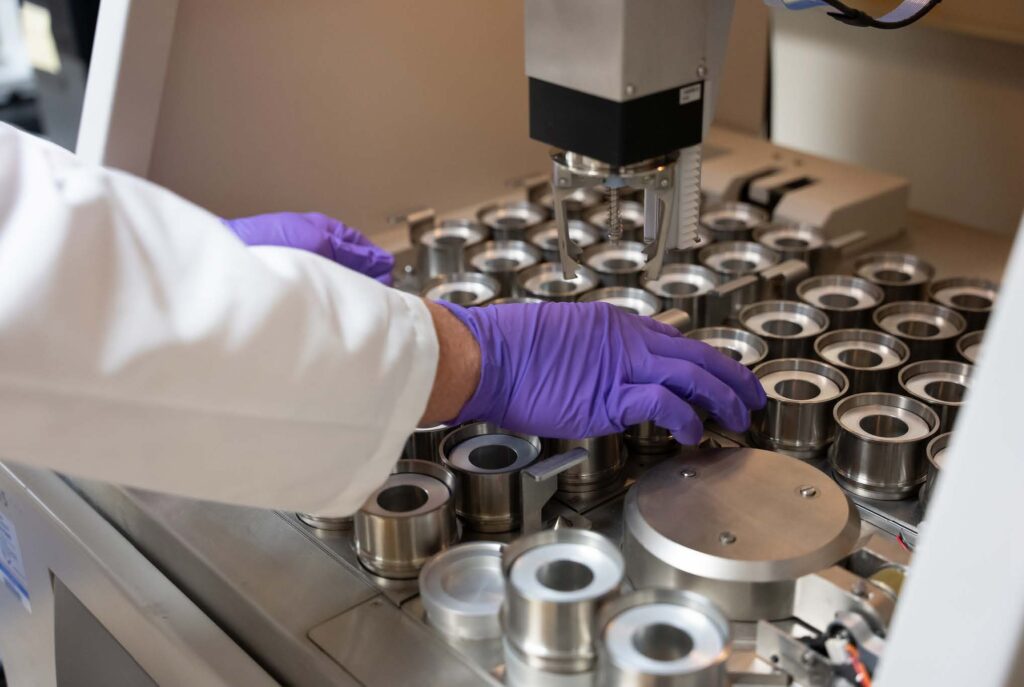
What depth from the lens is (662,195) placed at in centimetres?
118

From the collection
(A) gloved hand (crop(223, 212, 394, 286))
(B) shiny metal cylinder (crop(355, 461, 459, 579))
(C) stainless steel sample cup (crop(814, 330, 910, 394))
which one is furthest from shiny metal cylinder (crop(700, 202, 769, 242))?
(B) shiny metal cylinder (crop(355, 461, 459, 579))

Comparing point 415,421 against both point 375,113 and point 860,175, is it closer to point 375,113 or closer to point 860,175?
point 375,113

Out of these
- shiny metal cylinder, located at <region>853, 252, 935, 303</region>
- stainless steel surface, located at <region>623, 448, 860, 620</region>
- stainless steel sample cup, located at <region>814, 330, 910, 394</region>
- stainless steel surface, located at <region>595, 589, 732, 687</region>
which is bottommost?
stainless steel surface, located at <region>595, 589, 732, 687</region>

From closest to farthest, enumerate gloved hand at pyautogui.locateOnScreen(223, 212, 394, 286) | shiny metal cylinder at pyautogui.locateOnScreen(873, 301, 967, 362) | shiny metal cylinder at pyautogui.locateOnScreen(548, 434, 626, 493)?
shiny metal cylinder at pyautogui.locateOnScreen(548, 434, 626, 493), shiny metal cylinder at pyautogui.locateOnScreen(873, 301, 967, 362), gloved hand at pyautogui.locateOnScreen(223, 212, 394, 286)

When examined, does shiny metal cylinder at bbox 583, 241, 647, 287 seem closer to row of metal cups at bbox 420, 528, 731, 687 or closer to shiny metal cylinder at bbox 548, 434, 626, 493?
shiny metal cylinder at bbox 548, 434, 626, 493

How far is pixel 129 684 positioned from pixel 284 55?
3.13ft

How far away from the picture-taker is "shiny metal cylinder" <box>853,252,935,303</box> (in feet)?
5.41

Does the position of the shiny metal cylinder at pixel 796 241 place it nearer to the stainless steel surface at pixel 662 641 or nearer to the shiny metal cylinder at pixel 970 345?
the shiny metal cylinder at pixel 970 345

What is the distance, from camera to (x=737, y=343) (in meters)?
1.50

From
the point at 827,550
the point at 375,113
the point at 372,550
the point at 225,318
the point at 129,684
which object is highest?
the point at 375,113

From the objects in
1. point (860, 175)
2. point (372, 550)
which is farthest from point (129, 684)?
point (860, 175)

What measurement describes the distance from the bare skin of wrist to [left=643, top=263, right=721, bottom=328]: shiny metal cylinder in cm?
42

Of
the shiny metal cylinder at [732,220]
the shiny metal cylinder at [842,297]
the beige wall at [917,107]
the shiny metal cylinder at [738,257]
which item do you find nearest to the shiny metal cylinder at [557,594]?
the shiny metal cylinder at [842,297]

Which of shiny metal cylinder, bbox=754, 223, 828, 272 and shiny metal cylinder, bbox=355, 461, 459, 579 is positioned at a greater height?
shiny metal cylinder, bbox=754, 223, 828, 272
